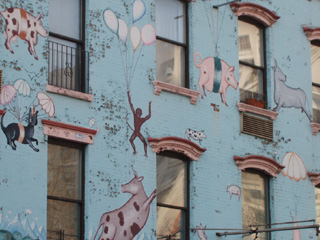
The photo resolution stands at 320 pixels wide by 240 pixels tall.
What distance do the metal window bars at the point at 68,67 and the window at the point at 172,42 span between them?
2215 millimetres

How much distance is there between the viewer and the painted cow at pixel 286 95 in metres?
24.7

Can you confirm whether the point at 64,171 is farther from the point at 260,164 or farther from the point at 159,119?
the point at 260,164

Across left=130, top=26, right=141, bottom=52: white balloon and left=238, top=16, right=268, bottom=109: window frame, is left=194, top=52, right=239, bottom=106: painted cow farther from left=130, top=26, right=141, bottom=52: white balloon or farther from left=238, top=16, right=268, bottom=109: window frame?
left=130, top=26, right=141, bottom=52: white balloon

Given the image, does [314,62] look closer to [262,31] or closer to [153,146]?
[262,31]

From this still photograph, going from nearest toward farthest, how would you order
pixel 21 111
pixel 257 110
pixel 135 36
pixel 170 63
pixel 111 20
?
pixel 21 111, pixel 111 20, pixel 135 36, pixel 170 63, pixel 257 110

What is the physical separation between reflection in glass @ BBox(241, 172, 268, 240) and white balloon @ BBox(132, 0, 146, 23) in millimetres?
4487

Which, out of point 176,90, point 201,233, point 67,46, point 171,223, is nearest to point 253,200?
point 201,233

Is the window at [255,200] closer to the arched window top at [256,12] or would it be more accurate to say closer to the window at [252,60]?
the window at [252,60]

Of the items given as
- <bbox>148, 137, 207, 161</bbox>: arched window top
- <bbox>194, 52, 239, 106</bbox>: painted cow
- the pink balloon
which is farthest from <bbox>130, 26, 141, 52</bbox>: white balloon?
<bbox>148, 137, 207, 161</bbox>: arched window top

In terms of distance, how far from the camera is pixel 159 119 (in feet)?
71.3

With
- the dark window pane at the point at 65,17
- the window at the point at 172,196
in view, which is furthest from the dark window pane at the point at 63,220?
the dark window pane at the point at 65,17

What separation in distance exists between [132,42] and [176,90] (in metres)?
1.49

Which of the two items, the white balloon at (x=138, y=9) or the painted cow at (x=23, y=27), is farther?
the white balloon at (x=138, y=9)

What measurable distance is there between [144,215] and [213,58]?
4585mm
